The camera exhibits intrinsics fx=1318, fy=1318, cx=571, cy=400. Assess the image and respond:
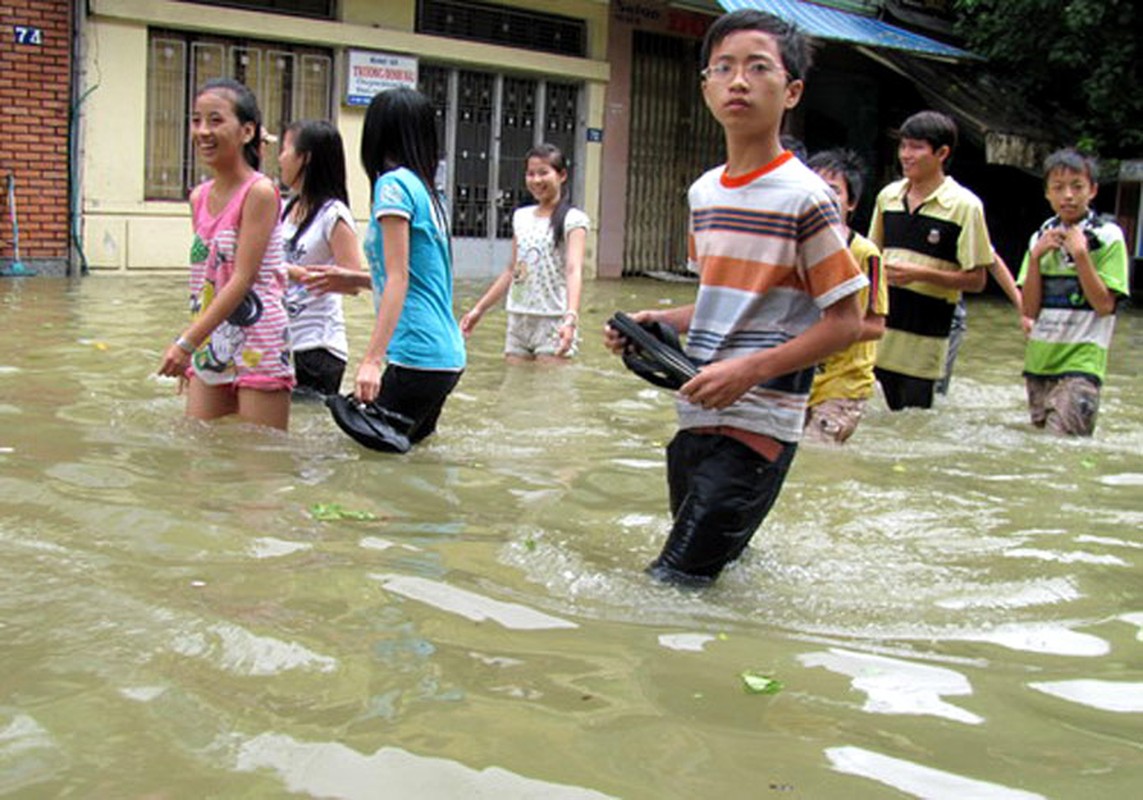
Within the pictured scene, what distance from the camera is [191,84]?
47.1 feet

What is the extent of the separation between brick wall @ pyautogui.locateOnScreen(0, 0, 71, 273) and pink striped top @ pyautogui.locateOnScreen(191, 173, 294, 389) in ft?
29.7

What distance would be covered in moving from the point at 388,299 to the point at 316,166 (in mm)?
1483

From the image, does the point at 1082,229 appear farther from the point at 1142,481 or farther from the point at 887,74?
the point at 887,74

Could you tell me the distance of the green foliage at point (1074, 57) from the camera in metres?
17.4

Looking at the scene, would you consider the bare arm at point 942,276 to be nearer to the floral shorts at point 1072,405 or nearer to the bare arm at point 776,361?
the floral shorts at point 1072,405

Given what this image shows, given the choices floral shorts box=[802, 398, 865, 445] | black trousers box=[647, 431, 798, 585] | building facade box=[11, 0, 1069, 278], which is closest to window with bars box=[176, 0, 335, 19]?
building facade box=[11, 0, 1069, 278]

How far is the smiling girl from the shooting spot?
7.78 m

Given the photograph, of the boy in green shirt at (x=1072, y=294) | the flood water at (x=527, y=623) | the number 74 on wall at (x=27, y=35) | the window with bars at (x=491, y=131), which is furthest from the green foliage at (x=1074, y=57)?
the flood water at (x=527, y=623)

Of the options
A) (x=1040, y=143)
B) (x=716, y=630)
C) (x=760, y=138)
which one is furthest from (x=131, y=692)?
(x=1040, y=143)

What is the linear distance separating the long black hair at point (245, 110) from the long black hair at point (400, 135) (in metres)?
0.45

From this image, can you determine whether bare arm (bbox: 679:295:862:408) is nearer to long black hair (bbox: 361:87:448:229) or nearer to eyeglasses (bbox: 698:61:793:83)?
eyeglasses (bbox: 698:61:793:83)

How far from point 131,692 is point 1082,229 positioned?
5.63 m

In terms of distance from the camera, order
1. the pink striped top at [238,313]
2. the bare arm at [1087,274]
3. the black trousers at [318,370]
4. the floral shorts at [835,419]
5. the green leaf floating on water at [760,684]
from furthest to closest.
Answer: the bare arm at [1087,274] → the black trousers at [318,370] → the floral shorts at [835,419] → the pink striped top at [238,313] → the green leaf floating on water at [760,684]

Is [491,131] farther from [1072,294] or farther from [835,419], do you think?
[835,419]
